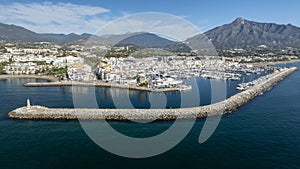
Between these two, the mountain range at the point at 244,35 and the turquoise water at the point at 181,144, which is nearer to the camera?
the turquoise water at the point at 181,144

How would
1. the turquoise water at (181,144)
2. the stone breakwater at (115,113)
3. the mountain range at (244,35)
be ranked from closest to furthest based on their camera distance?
the turquoise water at (181,144) → the stone breakwater at (115,113) → the mountain range at (244,35)

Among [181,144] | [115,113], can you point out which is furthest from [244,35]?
[181,144]

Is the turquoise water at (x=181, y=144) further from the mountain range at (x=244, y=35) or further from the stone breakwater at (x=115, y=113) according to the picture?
the mountain range at (x=244, y=35)

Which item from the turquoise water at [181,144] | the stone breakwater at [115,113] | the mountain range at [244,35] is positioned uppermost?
the mountain range at [244,35]

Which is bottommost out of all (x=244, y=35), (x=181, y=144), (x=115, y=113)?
(x=181, y=144)

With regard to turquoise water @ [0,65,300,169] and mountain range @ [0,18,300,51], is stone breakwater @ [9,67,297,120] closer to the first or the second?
turquoise water @ [0,65,300,169]

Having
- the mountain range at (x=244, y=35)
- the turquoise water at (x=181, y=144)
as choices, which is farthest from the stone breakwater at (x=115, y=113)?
the mountain range at (x=244, y=35)

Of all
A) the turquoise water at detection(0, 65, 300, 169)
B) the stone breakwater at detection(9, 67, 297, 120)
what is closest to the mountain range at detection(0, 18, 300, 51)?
the stone breakwater at detection(9, 67, 297, 120)

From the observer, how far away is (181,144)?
8.99m

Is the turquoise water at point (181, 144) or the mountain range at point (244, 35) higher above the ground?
the mountain range at point (244, 35)

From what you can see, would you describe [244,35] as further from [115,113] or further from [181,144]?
[181,144]

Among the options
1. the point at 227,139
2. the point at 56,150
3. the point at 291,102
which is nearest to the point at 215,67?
the point at 291,102

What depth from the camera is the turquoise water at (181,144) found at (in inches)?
301

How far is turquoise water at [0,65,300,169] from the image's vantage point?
7.66m
